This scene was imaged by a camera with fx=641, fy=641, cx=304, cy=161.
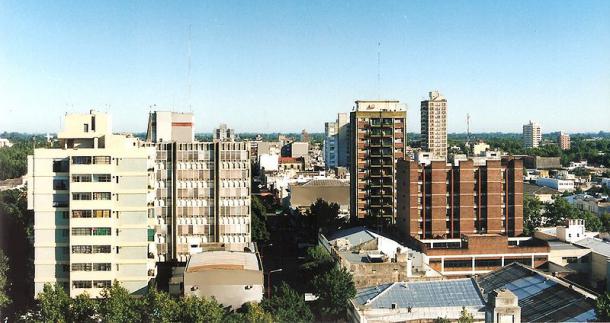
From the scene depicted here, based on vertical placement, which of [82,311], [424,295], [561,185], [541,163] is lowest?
[82,311]

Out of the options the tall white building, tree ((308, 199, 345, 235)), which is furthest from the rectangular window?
the tall white building

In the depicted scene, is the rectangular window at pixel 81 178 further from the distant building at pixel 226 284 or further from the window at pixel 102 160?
the distant building at pixel 226 284

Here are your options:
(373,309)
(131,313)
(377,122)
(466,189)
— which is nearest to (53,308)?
(131,313)

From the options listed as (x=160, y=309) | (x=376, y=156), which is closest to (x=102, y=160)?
(x=160, y=309)

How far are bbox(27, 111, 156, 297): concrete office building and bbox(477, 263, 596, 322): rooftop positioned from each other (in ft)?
50.6

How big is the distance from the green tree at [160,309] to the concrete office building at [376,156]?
92.7 ft

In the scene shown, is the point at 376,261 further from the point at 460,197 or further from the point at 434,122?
the point at 434,122

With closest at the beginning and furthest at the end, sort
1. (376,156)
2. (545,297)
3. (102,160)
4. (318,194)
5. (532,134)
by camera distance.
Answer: (545,297) → (102,160) → (376,156) → (318,194) → (532,134)

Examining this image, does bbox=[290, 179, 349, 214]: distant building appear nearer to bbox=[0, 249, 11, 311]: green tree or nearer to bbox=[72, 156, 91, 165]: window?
bbox=[0, 249, 11, 311]: green tree

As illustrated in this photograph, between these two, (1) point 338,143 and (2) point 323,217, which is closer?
(2) point 323,217

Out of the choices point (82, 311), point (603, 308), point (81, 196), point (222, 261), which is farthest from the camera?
point (222, 261)

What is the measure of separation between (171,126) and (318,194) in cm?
2759

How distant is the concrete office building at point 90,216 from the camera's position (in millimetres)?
27453

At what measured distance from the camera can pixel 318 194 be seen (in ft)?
215
